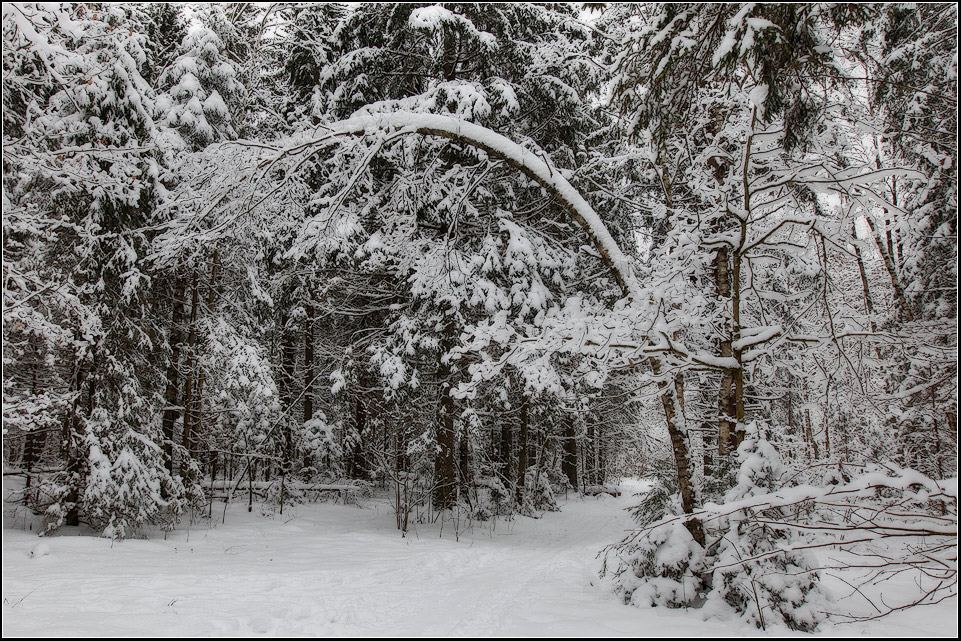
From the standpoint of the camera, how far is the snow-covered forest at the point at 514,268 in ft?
13.2

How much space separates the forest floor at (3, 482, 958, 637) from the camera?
181 inches

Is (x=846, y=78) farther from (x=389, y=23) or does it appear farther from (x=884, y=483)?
(x=389, y=23)

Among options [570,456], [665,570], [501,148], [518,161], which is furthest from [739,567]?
[570,456]

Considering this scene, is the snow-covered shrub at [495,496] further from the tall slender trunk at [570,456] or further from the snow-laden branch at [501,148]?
the snow-laden branch at [501,148]

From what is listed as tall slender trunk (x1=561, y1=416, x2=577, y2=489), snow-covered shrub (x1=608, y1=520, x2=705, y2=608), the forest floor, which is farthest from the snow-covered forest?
tall slender trunk (x1=561, y1=416, x2=577, y2=489)

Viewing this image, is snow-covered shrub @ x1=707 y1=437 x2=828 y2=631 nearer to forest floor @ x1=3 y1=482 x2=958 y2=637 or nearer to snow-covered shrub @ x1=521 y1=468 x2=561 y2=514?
forest floor @ x1=3 y1=482 x2=958 y2=637

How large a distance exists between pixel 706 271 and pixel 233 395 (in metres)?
10.3

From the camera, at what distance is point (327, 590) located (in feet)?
19.9

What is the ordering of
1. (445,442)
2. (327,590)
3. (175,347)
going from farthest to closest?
(175,347)
(445,442)
(327,590)

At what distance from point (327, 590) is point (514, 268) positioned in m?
6.46

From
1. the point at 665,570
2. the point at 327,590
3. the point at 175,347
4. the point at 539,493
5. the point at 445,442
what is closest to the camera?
the point at 665,570

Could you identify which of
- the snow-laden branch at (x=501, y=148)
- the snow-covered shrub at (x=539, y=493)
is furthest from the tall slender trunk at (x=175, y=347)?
the snow-covered shrub at (x=539, y=493)

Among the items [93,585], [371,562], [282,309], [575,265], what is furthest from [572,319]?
[282,309]

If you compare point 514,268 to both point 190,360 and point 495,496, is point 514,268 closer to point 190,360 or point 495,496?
point 495,496
